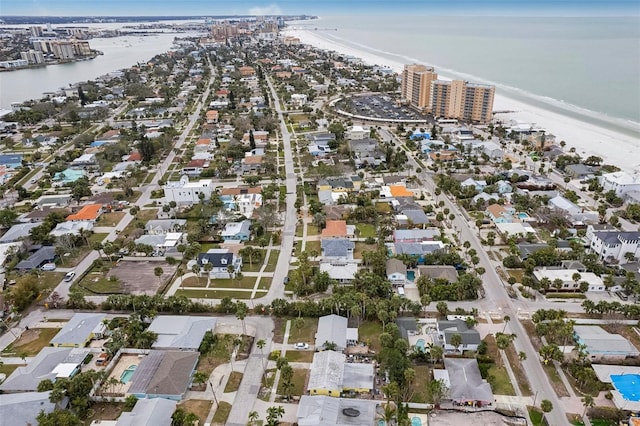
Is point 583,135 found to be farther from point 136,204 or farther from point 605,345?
point 136,204

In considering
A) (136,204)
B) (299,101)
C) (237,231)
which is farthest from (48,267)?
(299,101)

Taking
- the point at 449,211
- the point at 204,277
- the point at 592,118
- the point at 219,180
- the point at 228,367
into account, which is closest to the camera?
the point at 228,367

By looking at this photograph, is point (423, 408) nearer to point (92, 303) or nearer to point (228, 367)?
point (228, 367)

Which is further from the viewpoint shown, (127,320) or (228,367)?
(127,320)

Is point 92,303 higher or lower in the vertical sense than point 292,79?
lower

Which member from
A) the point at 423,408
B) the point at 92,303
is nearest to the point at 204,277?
the point at 92,303

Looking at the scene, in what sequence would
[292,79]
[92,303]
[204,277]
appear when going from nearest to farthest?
[92,303], [204,277], [292,79]
